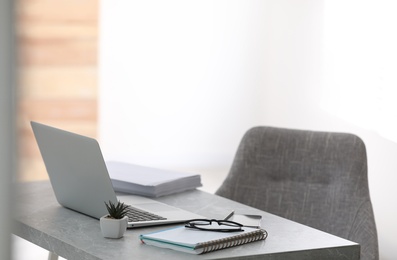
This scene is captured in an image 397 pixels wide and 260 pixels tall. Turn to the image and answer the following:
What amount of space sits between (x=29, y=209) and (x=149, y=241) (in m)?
0.48

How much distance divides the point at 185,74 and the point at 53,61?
2.08 feet

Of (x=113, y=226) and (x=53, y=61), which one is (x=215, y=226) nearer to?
(x=113, y=226)

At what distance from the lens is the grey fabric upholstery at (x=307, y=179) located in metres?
2.39

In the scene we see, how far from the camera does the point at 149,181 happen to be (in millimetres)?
2193

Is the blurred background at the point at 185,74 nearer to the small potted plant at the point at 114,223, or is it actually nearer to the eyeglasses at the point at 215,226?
the eyeglasses at the point at 215,226

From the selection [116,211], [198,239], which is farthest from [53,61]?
[198,239]

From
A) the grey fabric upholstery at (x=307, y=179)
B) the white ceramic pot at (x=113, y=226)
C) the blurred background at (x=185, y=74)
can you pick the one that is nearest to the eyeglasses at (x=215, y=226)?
the white ceramic pot at (x=113, y=226)

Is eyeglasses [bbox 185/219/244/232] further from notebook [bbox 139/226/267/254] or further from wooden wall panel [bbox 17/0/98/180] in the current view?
wooden wall panel [bbox 17/0/98/180]

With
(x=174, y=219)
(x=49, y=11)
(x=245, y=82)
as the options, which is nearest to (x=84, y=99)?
(x=49, y=11)

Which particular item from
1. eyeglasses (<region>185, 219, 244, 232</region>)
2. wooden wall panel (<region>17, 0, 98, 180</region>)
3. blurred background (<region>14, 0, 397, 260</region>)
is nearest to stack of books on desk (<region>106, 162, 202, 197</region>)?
eyeglasses (<region>185, 219, 244, 232</region>)

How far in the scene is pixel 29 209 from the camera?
2004 mm

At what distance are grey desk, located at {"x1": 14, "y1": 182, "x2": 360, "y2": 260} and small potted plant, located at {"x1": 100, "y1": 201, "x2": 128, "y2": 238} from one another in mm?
16

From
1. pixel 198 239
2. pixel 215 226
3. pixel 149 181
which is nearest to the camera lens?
pixel 198 239

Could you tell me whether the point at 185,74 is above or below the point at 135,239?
above
